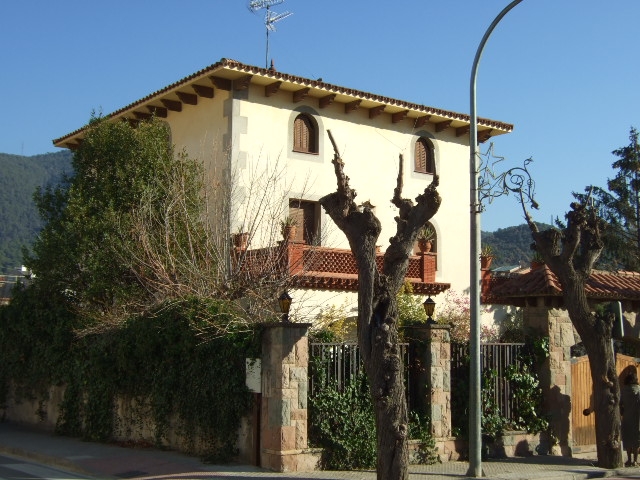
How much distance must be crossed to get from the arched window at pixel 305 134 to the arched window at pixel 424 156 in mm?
4033

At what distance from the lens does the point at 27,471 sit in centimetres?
1421

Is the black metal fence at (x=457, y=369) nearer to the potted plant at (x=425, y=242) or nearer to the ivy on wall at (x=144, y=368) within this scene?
the ivy on wall at (x=144, y=368)

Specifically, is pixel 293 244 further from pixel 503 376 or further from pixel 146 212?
pixel 503 376

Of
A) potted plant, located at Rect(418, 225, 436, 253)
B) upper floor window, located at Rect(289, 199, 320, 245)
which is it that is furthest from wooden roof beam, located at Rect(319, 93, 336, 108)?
potted plant, located at Rect(418, 225, 436, 253)

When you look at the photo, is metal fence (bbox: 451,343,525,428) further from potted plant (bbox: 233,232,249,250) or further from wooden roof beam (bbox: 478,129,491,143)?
wooden roof beam (bbox: 478,129,491,143)

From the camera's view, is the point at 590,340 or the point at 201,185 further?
the point at 201,185

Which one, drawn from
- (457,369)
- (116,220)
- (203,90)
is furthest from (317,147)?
(457,369)

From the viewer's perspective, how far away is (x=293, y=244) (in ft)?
65.2

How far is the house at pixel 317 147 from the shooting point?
21828mm

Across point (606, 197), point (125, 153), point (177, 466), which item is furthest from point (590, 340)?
point (606, 197)

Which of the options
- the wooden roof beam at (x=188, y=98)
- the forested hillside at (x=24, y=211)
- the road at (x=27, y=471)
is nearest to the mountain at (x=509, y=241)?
the forested hillside at (x=24, y=211)

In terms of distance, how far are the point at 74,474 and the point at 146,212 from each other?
6.57 metres

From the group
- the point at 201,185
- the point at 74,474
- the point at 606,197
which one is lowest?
the point at 74,474

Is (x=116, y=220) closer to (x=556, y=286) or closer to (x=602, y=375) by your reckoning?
(x=556, y=286)
